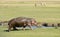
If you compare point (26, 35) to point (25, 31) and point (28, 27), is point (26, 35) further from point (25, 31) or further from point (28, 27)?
point (28, 27)

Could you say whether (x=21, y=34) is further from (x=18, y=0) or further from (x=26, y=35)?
(x=18, y=0)

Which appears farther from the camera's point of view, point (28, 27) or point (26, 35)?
point (28, 27)

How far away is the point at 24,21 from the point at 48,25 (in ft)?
8.19

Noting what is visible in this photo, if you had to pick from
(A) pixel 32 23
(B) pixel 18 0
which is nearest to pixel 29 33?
(A) pixel 32 23

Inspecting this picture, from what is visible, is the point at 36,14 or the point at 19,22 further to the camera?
the point at 36,14

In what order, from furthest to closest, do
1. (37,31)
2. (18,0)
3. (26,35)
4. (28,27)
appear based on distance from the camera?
(18,0), (28,27), (37,31), (26,35)

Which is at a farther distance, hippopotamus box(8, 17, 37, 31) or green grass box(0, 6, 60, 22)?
green grass box(0, 6, 60, 22)

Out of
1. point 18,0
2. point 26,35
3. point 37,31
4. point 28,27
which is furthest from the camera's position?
point 18,0

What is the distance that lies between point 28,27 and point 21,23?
122cm

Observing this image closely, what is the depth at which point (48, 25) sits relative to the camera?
67.1 ft

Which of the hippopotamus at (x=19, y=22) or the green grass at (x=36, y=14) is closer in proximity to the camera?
the hippopotamus at (x=19, y=22)

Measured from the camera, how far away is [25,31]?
1816 cm

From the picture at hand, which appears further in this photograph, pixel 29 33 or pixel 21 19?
pixel 21 19

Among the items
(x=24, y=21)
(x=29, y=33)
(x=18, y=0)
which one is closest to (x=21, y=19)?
(x=24, y=21)
